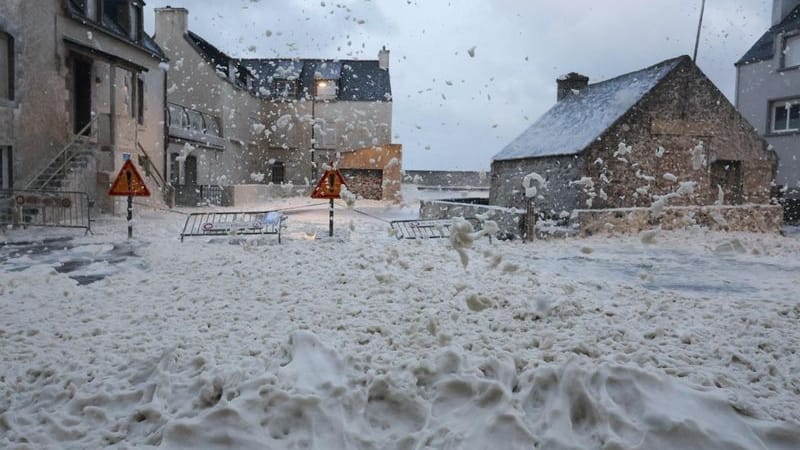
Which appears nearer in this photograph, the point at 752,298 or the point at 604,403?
the point at 604,403

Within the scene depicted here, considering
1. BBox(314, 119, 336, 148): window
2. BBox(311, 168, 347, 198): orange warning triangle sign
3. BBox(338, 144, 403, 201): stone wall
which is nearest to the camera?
BBox(311, 168, 347, 198): orange warning triangle sign

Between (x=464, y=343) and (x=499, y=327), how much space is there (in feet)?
2.27

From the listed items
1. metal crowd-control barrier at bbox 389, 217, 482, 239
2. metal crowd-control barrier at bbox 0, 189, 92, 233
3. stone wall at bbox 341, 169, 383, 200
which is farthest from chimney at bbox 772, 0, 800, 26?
metal crowd-control barrier at bbox 0, 189, 92, 233

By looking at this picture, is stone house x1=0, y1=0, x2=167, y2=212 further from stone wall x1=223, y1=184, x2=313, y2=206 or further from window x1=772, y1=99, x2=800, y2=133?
window x1=772, y1=99, x2=800, y2=133

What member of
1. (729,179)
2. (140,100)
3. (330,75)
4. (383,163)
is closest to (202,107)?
(330,75)

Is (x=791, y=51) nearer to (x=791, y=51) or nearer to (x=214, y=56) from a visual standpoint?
(x=791, y=51)

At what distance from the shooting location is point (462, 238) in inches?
314

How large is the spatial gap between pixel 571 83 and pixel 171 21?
23.6m

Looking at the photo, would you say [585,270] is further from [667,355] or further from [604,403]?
[604,403]

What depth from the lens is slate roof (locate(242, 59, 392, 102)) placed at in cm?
4191

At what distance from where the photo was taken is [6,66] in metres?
15.3

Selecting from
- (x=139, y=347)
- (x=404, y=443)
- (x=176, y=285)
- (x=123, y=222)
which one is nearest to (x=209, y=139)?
(x=123, y=222)

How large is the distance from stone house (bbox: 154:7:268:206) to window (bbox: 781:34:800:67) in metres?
27.0

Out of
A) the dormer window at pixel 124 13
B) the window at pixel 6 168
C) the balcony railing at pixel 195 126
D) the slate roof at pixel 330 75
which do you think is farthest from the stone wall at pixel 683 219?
the slate roof at pixel 330 75
